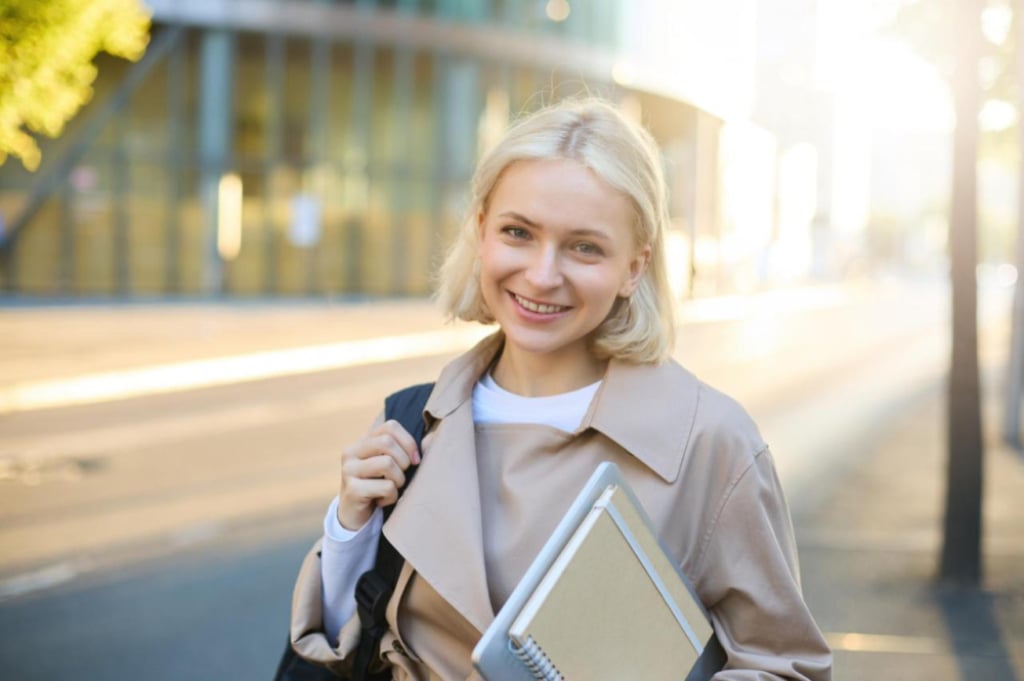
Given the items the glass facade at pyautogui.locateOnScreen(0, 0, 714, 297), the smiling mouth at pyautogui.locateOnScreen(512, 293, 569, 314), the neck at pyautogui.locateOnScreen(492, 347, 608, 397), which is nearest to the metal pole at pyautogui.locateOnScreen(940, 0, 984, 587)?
the neck at pyautogui.locateOnScreen(492, 347, 608, 397)

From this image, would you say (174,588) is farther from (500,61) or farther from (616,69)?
(616,69)

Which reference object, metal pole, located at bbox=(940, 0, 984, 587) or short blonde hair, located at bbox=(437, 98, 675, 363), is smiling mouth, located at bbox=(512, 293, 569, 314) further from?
metal pole, located at bbox=(940, 0, 984, 587)

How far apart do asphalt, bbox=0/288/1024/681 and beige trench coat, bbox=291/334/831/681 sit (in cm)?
300

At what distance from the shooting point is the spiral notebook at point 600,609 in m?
1.60

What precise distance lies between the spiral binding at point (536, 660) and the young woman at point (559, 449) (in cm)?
38

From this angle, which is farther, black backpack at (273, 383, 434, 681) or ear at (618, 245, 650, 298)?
ear at (618, 245, 650, 298)

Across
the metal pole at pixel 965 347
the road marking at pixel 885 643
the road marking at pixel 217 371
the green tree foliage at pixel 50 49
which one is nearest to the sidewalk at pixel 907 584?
the road marking at pixel 885 643

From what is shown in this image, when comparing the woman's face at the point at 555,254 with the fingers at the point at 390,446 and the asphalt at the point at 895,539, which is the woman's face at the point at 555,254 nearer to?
the fingers at the point at 390,446

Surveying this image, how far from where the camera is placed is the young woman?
2.00m

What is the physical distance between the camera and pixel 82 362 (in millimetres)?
17219

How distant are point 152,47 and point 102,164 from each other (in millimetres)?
3770

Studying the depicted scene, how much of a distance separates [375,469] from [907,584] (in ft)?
15.8

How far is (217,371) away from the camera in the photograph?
55.1 ft

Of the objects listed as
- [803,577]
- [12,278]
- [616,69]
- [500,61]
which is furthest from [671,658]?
[616,69]
